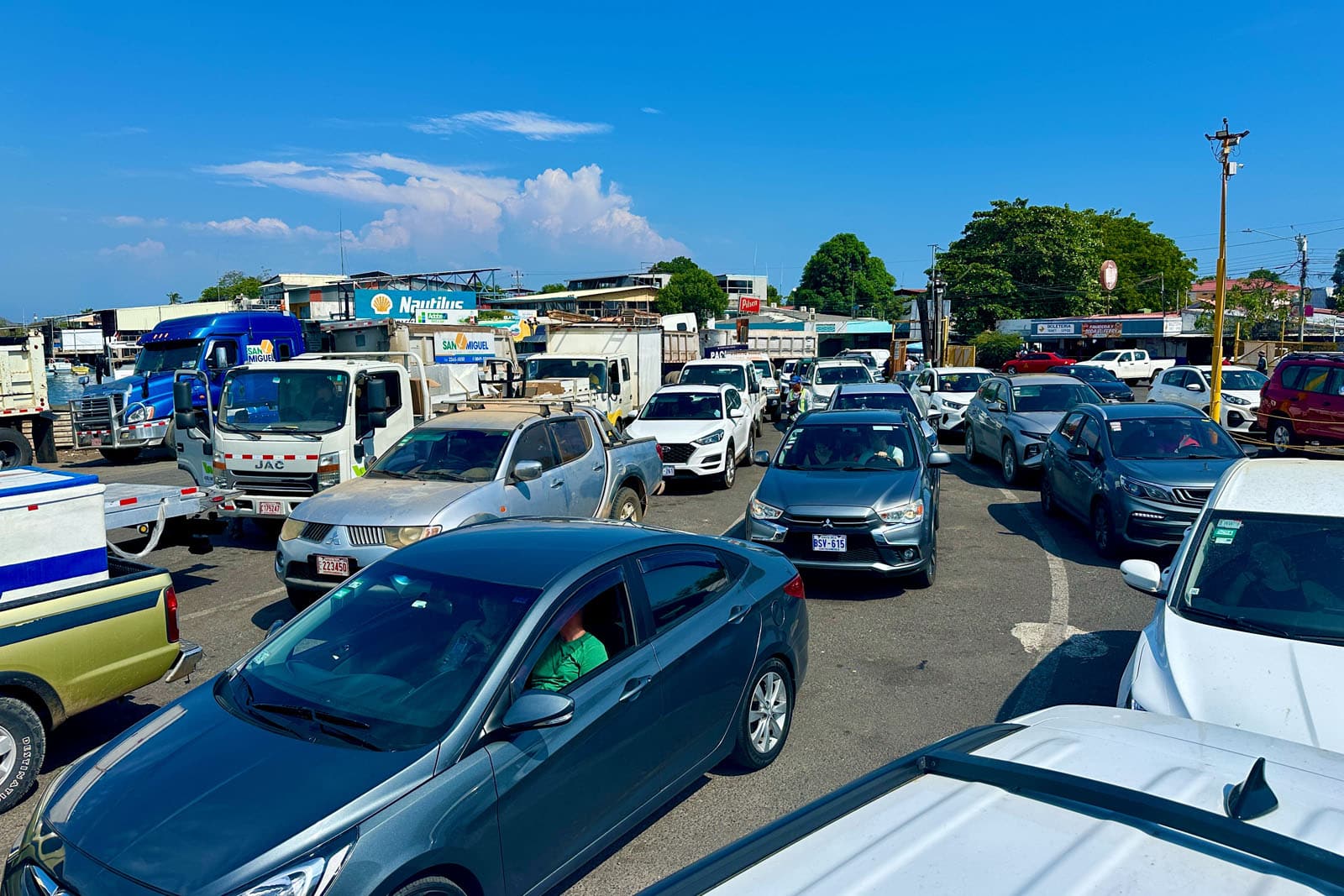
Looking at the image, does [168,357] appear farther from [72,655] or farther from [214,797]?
[214,797]

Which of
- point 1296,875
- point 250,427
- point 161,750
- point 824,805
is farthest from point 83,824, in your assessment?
point 250,427

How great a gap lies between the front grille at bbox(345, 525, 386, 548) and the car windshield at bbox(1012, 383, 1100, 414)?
11235 mm

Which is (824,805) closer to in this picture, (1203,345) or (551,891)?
(551,891)

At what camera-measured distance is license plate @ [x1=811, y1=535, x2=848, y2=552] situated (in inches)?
315

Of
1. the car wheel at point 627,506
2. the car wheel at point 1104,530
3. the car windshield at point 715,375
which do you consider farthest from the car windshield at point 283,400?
the car windshield at point 715,375

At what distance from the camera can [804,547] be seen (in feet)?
26.7

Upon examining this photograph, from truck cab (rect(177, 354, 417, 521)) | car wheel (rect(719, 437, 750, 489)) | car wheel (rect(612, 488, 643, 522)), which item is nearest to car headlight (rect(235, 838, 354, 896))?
car wheel (rect(612, 488, 643, 522))

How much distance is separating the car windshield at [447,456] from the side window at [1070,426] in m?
7.16

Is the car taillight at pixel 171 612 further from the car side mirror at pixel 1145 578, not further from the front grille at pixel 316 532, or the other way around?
the car side mirror at pixel 1145 578

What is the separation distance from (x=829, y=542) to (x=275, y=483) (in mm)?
6513

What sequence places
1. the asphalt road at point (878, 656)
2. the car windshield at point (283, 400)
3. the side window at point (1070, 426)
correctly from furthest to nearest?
1. the side window at point (1070, 426)
2. the car windshield at point (283, 400)
3. the asphalt road at point (878, 656)

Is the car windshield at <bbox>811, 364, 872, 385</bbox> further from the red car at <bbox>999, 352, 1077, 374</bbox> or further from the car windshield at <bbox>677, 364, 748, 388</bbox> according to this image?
the red car at <bbox>999, 352, 1077, 374</bbox>

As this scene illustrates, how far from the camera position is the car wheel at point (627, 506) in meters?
10.2

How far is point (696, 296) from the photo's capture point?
85312mm
